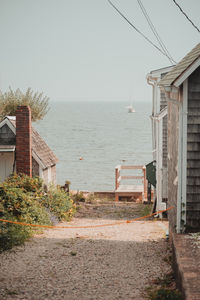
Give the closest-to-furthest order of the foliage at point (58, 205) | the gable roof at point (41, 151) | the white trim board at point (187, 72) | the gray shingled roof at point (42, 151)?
1. the white trim board at point (187, 72)
2. the foliage at point (58, 205)
3. the gable roof at point (41, 151)
4. the gray shingled roof at point (42, 151)

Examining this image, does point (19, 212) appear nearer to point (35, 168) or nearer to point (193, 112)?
point (35, 168)

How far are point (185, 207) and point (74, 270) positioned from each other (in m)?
2.70

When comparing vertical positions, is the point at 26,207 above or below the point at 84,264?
above

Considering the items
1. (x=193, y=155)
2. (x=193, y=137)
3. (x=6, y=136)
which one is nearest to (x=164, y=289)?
(x=193, y=155)

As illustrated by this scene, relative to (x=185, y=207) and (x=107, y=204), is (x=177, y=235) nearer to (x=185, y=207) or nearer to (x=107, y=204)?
(x=185, y=207)

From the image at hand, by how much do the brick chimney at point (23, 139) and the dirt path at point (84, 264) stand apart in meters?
4.17

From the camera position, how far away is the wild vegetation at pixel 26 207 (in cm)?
999

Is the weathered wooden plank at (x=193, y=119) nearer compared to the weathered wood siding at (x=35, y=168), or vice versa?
the weathered wooden plank at (x=193, y=119)

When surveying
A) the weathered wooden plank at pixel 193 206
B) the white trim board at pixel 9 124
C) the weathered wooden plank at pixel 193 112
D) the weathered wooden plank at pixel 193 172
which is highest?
the white trim board at pixel 9 124

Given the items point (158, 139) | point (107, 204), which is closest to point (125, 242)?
point (158, 139)

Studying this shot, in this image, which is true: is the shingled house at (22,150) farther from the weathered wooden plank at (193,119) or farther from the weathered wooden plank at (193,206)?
the weathered wooden plank at (193,119)

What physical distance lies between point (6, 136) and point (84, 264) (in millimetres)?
9161

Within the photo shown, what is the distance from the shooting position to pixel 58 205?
15156mm

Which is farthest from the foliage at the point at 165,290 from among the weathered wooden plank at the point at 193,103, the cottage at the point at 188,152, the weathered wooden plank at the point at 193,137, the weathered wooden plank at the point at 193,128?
the weathered wooden plank at the point at 193,103
